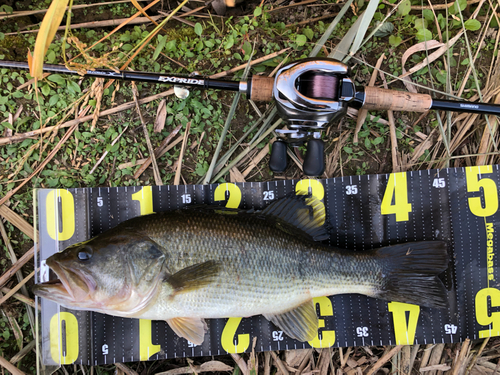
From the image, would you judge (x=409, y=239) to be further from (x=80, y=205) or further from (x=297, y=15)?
(x=80, y=205)

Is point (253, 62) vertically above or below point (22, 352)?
above

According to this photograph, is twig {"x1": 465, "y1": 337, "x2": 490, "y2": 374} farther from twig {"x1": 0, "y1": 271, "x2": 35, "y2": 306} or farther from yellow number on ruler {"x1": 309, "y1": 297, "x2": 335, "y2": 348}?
twig {"x1": 0, "y1": 271, "x2": 35, "y2": 306}

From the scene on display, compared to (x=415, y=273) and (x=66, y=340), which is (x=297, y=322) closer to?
(x=415, y=273)

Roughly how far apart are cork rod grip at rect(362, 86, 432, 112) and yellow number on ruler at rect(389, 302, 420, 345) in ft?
5.40

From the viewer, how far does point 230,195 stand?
2844 mm

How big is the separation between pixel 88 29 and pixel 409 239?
11.2 ft

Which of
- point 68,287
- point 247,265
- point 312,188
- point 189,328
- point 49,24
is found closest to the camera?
point 49,24

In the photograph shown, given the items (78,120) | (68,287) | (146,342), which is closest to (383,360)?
(146,342)

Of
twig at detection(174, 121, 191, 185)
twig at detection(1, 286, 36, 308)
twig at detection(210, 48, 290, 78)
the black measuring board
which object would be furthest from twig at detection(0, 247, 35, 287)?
twig at detection(210, 48, 290, 78)

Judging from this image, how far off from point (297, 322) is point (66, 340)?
76.4 inches

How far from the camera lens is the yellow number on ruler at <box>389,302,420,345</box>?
2779mm

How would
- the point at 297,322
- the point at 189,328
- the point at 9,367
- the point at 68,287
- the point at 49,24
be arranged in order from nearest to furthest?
the point at 49,24 < the point at 68,287 < the point at 189,328 < the point at 297,322 < the point at 9,367

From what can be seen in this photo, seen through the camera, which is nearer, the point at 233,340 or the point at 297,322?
the point at 297,322

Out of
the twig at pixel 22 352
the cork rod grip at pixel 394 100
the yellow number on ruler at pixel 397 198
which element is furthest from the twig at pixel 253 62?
the twig at pixel 22 352
